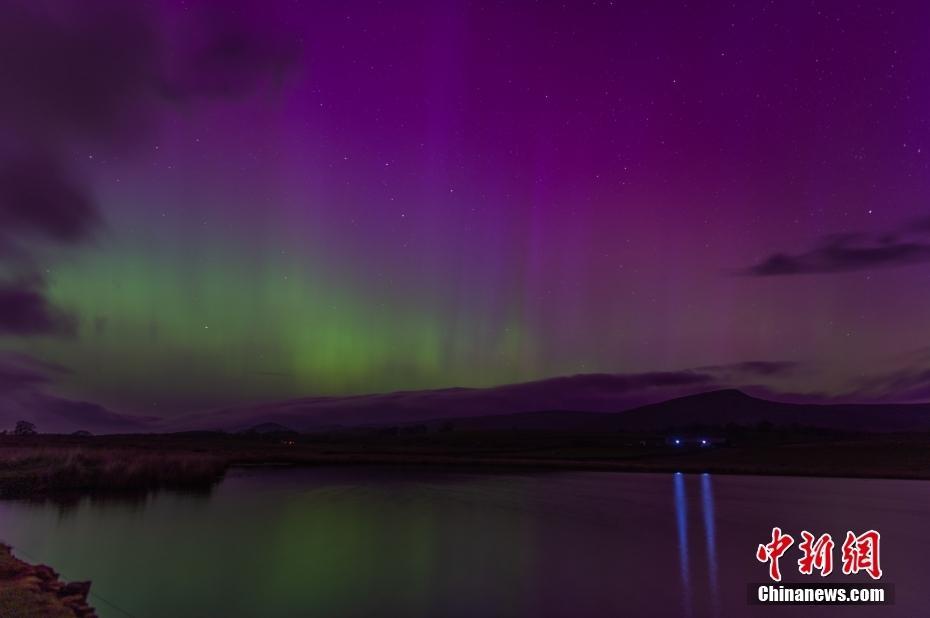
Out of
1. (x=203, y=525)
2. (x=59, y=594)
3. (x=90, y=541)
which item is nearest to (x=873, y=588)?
(x=59, y=594)

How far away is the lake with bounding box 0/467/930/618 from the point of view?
1973 cm

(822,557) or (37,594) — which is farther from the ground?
(37,594)

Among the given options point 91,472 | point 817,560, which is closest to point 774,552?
point 817,560

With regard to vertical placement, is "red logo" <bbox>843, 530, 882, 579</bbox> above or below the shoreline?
below

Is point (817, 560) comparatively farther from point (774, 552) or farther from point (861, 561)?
point (861, 561)

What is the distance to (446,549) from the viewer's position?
2736cm

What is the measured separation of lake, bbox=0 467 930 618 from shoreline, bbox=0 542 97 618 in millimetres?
1471

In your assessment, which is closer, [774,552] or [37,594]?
[37,594]

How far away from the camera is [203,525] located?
105ft

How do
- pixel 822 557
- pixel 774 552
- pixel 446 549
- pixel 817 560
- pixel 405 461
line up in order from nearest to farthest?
pixel 822 557
pixel 817 560
pixel 774 552
pixel 446 549
pixel 405 461

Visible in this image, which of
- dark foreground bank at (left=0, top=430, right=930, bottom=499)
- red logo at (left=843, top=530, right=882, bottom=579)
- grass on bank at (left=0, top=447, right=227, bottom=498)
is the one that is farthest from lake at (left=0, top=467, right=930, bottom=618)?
dark foreground bank at (left=0, top=430, right=930, bottom=499)

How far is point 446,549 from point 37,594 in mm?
16186

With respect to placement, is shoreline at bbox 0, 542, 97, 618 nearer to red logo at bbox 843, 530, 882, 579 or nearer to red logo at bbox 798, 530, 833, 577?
red logo at bbox 798, 530, 833, 577

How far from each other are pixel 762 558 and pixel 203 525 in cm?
2681
